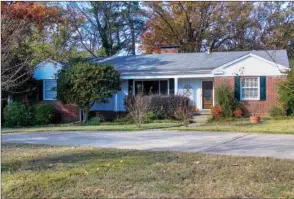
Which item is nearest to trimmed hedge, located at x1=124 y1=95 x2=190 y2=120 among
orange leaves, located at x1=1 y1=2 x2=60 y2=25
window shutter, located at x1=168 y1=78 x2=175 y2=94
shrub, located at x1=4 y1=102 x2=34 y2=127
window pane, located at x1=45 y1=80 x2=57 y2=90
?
window shutter, located at x1=168 y1=78 x2=175 y2=94

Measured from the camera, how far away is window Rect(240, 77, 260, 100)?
22.8 metres

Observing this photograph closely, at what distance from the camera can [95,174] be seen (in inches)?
277

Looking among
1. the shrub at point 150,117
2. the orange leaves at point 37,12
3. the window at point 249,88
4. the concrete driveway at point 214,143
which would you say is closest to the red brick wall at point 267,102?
the window at point 249,88

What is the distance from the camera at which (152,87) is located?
26.7 meters

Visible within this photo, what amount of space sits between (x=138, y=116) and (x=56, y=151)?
869cm

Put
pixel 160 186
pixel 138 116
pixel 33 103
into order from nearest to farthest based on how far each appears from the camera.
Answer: pixel 160 186, pixel 138 116, pixel 33 103

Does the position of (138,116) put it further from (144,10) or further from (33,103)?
(144,10)

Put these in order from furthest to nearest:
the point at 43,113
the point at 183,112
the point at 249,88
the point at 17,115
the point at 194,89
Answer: the point at 194,89
the point at 43,113
the point at 17,115
the point at 249,88
the point at 183,112

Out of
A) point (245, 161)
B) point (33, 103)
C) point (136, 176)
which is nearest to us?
→ point (136, 176)

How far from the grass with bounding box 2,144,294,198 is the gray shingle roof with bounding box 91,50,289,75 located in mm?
15659

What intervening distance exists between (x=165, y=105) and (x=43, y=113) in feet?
24.0

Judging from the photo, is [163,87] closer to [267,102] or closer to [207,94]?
[207,94]

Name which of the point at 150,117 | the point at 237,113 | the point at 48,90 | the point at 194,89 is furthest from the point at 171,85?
the point at 48,90

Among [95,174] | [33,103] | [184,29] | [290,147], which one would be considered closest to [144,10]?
[184,29]
